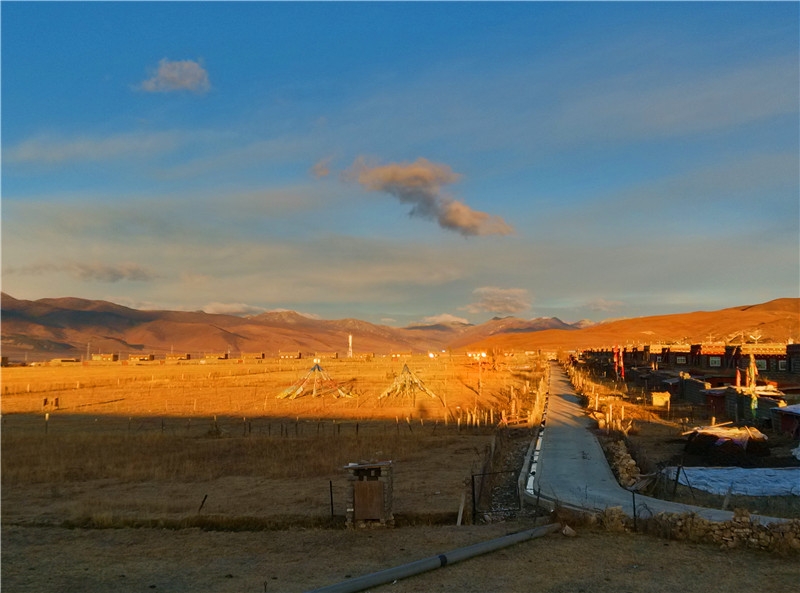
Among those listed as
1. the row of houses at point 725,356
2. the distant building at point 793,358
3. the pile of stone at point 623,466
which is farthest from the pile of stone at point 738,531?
the distant building at point 793,358

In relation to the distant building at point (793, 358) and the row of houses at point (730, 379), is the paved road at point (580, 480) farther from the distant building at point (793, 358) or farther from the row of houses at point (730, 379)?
the distant building at point (793, 358)

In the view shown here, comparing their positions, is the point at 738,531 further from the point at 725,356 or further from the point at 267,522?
the point at 725,356

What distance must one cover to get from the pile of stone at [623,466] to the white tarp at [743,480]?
0.94 meters

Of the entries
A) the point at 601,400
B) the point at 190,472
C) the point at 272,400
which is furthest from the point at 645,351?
the point at 190,472

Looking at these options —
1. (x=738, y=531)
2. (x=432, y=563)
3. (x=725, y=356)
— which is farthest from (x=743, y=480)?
(x=725, y=356)

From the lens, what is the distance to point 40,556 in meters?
13.9

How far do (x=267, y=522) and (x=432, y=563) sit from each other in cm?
605

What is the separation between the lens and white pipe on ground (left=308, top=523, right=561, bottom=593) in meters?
10.8

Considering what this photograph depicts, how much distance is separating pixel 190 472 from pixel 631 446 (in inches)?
667

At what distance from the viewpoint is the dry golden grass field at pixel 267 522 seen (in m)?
11.6

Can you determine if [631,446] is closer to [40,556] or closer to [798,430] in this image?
[798,430]

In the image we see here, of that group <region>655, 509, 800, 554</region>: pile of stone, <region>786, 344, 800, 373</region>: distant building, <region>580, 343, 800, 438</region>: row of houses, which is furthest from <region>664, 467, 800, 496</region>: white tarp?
<region>786, 344, 800, 373</region>: distant building

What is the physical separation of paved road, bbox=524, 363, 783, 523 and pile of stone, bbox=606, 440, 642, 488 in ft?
0.77

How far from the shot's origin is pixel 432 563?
11898mm
